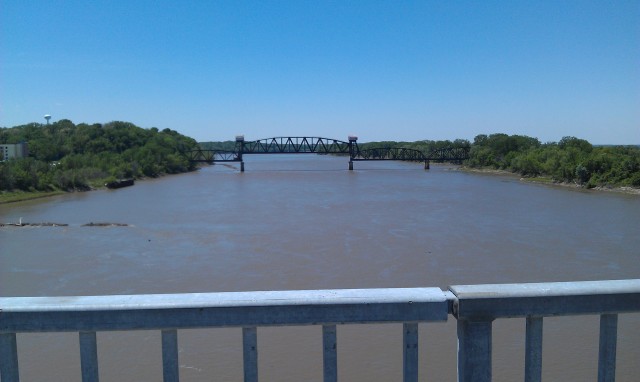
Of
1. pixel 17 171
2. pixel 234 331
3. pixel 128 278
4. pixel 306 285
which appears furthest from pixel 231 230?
pixel 17 171

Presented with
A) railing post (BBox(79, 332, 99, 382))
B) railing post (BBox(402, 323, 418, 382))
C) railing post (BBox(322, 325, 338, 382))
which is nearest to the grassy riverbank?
railing post (BBox(79, 332, 99, 382))

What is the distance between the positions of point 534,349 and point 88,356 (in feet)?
4.52

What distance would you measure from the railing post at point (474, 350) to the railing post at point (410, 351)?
0.14 meters

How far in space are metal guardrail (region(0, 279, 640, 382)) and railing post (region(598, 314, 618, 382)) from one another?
4cm

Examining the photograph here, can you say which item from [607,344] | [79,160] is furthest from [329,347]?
[79,160]

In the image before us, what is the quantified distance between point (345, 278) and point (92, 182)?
1354 inches

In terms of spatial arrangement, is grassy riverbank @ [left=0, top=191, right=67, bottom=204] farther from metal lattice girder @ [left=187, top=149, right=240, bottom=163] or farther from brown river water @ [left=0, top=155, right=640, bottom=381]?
metal lattice girder @ [left=187, top=149, right=240, bottom=163]

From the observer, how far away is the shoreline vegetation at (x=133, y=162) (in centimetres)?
3581

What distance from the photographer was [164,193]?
37438 millimetres

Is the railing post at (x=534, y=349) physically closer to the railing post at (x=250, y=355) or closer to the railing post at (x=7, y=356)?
the railing post at (x=250, y=355)

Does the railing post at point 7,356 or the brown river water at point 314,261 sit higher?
the railing post at point 7,356

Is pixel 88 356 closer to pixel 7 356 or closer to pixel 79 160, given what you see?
pixel 7 356

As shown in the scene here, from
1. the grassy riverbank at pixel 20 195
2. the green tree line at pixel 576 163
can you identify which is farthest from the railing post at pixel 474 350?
the green tree line at pixel 576 163

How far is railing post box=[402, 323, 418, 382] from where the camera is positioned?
61.4 inches
